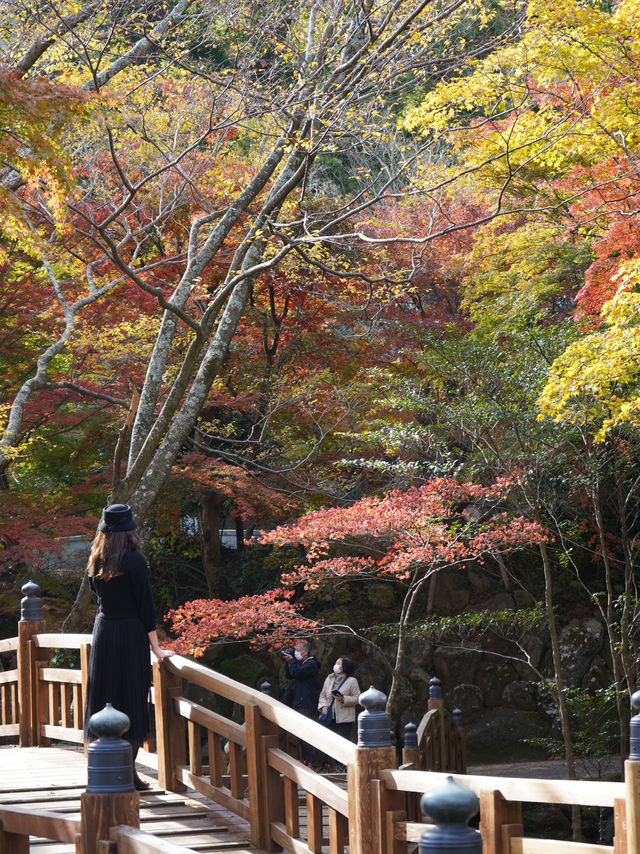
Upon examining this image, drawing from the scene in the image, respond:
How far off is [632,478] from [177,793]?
953cm

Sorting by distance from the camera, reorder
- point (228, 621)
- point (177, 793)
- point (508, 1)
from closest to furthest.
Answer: point (177, 793) < point (508, 1) < point (228, 621)

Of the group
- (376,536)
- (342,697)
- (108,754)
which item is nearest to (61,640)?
(342,697)

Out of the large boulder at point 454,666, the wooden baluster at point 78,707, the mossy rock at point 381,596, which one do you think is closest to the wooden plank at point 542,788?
the wooden baluster at point 78,707

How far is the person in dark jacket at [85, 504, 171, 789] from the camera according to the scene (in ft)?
17.9

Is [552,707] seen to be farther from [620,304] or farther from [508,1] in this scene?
[508,1]

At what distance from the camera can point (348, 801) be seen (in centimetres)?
445

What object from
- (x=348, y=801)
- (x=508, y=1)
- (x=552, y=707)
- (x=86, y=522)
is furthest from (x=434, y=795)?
(x=552, y=707)

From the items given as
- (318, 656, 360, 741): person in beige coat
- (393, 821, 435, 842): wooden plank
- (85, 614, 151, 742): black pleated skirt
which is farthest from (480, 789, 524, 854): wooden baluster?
(318, 656, 360, 741): person in beige coat

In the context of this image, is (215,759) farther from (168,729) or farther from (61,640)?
(61,640)

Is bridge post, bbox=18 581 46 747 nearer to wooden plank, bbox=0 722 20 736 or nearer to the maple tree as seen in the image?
wooden plank, bbox=0 722 20 736

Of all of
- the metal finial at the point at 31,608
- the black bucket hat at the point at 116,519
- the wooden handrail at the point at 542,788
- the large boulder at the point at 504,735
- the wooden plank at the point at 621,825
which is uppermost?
the black bucket hat at the point at 116,519

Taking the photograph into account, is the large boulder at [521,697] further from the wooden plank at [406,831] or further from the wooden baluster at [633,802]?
the wooden baluster at [633,802]

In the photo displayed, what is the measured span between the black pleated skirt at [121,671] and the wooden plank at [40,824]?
2.20 m

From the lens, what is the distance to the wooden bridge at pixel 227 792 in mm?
3277
